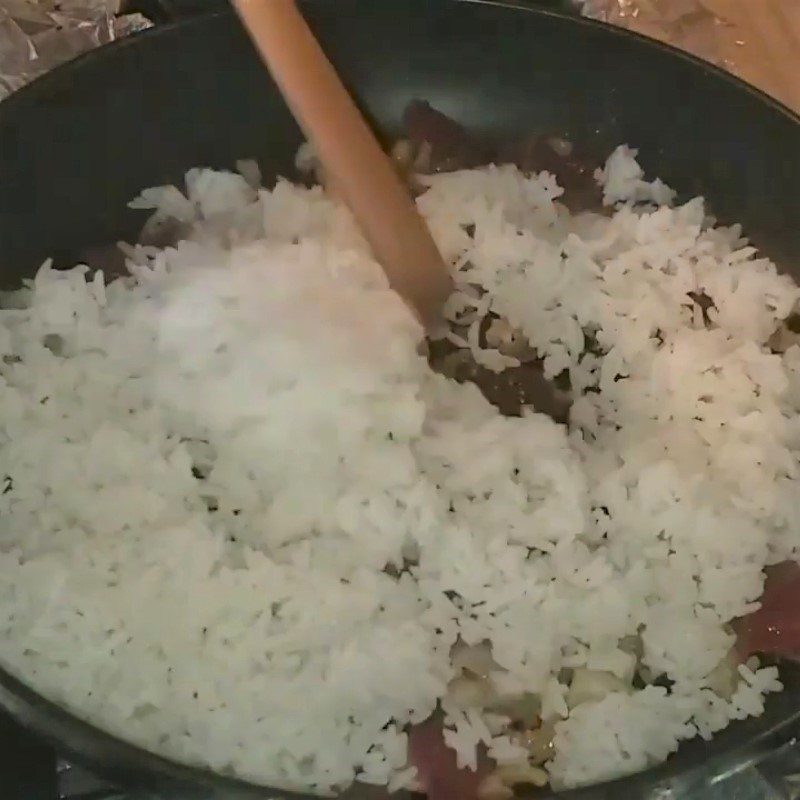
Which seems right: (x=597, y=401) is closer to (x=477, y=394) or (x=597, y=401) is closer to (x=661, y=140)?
(x=477, y=394)

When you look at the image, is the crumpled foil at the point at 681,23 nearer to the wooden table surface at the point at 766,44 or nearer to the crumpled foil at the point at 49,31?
the wooden table surface at the point at 766,44

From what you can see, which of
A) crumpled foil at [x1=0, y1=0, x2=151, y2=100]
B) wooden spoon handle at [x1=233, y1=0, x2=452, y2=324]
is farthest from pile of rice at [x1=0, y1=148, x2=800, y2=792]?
crumpled foil at [x1=0, y1=0, x2=151, y2=100]

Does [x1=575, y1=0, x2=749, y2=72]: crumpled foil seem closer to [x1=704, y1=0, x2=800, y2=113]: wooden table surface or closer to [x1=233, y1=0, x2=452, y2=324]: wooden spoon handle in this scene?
[x1=704, y1=0, x2=800, y2=113]: wooden table surface

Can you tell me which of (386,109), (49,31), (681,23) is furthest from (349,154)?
(681,23)

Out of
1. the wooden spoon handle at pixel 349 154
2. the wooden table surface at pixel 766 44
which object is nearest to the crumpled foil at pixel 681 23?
the wooden table surface at pixel 766 44

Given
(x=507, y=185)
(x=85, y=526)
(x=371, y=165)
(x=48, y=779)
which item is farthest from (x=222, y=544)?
(x=507, y=185)

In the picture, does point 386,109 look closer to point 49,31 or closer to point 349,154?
point 349,154
